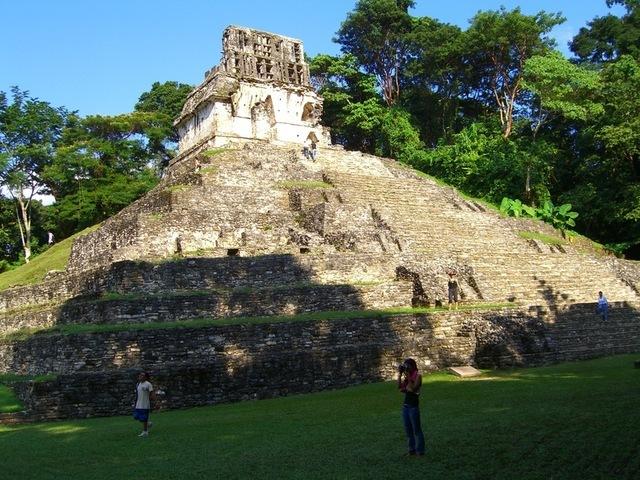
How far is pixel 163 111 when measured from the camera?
46781 mm

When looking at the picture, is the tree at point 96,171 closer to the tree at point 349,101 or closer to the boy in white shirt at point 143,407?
the tree at point 349,101

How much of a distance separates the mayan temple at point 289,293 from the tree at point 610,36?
17667 millimetres

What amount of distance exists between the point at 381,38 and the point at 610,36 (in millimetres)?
14674

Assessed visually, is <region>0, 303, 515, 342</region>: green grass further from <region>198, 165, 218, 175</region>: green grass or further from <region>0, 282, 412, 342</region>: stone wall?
<region>198, 165, 218, 175</region>: green grass

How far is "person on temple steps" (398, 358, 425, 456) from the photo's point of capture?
23.7ft

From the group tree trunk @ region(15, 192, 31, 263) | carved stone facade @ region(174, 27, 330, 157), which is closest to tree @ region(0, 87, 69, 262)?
tree trunk @ region(15, 192, 31, 263)

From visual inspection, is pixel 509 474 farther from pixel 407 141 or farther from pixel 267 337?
pixel 407 141

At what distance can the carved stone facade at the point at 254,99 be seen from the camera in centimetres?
3200

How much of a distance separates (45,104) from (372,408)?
3412 cm

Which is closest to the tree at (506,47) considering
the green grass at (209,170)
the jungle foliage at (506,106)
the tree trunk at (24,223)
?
the jungle foliage at (506,106)

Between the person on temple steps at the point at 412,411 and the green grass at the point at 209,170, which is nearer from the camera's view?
the person on temple steps at the point at 412,411

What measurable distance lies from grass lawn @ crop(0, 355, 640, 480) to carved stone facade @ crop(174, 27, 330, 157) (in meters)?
21.8

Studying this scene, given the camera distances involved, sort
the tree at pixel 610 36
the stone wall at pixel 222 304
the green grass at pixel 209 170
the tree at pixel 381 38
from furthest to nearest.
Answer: the tree at pixel 381 38, the tree at pixel 610 36, the green grass at pixel 209 170, the stone wall at pixel 222 304

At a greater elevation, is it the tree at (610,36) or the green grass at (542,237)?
the tree at (610,36)
